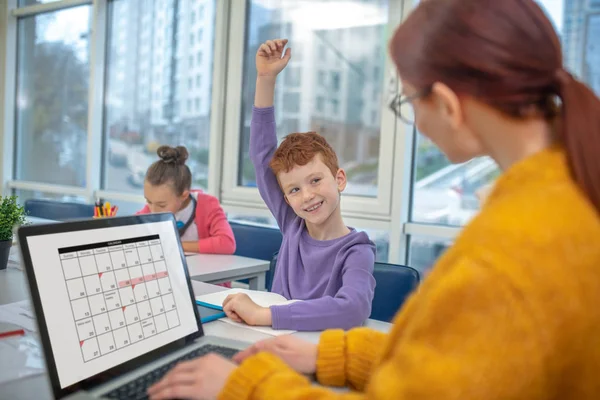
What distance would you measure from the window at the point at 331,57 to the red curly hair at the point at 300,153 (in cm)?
146

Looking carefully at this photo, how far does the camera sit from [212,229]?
2557 mm

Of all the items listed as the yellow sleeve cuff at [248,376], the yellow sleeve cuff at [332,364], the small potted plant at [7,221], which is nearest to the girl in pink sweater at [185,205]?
the small potted plant at [7,221]

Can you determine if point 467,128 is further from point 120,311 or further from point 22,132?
point 22,132

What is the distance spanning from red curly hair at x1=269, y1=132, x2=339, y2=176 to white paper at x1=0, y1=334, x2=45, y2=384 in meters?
0.79

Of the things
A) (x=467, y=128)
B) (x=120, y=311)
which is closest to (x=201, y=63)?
(x=120, y=311)

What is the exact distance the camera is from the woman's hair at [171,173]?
2.53 m

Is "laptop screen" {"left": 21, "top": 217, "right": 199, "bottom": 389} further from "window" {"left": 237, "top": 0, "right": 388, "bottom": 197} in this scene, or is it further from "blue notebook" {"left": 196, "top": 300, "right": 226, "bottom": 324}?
"window" {"left": 237, "top": 0, "right": 388, "bottom": 197}

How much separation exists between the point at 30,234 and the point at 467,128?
2.14 ft

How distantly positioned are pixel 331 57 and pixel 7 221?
6.79ft

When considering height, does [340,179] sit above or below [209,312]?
above

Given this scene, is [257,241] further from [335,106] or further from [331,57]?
[331,57]

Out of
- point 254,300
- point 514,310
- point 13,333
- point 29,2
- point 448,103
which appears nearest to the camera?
point 514,310

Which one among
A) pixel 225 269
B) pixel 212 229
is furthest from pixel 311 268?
pixel 212 229

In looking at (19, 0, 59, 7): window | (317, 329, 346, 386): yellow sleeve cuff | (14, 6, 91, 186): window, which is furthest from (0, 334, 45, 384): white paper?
(19, 0, 59, 7): window
